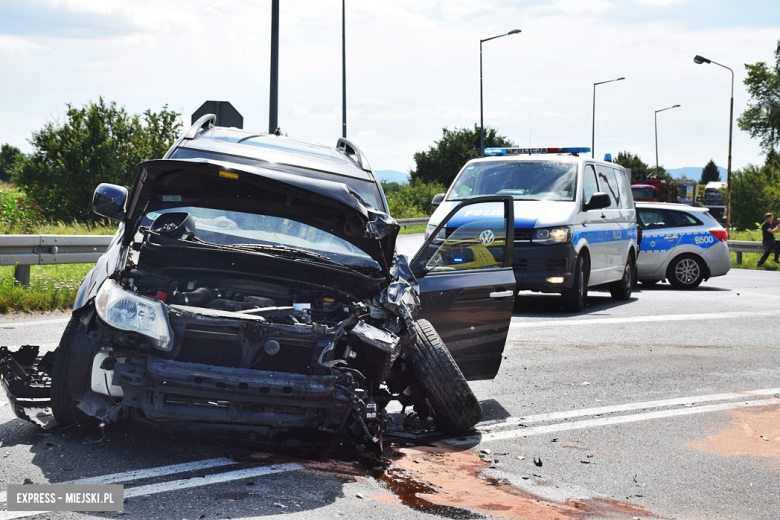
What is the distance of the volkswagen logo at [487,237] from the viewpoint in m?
6.04

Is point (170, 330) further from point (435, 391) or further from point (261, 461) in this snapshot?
point (435, 391)

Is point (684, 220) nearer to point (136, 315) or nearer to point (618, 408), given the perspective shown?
point (618, 408)

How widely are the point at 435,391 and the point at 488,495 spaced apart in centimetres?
Answer: 99

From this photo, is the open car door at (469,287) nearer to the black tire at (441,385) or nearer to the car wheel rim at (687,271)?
the black tire at (441,385)

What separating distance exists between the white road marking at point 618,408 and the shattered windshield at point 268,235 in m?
1.44

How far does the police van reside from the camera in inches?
400

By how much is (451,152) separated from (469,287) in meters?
54.0

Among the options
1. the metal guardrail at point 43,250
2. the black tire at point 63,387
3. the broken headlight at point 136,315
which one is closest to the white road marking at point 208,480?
the broken headlight at point 136,315

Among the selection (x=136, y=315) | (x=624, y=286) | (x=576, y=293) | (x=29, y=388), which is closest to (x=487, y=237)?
(x=136, y=315)

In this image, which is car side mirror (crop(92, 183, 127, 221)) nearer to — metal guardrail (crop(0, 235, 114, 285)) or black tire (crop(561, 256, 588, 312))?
metal guardrail (crop(0, 235, 114, 285))

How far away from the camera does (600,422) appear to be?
17.6ft

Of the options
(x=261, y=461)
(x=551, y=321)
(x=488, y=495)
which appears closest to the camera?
(x=488, y=495)

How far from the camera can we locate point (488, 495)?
3777 millimetres

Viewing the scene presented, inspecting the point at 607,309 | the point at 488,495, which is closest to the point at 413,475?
the point at 488,495
